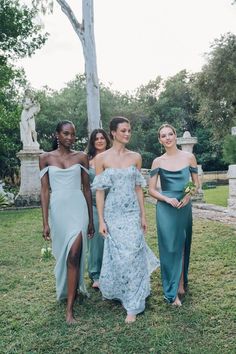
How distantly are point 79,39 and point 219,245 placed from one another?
588 cm

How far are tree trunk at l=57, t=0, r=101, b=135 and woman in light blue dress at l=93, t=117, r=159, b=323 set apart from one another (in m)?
5.12

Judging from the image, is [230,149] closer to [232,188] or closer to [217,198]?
[217,198]

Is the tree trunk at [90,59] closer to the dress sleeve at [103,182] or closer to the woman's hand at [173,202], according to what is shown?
the dress sleeve at [103,182]

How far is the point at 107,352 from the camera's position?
305cm

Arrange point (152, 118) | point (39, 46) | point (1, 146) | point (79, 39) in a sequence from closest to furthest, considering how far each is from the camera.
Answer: point (79, 39)
point (39, 46)
point (1, 146)
point (152, 118)

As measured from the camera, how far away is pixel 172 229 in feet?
13.2

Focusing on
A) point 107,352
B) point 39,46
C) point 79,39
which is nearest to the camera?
point 107,352

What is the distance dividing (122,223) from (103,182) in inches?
18.1

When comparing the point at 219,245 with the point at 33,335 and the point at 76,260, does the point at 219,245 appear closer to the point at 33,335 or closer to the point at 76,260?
the point at 76,260

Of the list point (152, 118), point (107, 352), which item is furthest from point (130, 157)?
point (152, 118)

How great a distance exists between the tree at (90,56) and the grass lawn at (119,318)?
429 centimetres

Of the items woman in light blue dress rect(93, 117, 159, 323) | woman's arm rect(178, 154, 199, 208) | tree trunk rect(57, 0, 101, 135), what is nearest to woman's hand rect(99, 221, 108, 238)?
woman in light blue dress rect(93, 117, 159, 323)

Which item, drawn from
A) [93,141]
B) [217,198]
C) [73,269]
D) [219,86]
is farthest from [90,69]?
[219,86]

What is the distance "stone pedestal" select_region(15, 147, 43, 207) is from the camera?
557 inches
